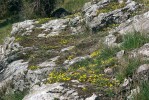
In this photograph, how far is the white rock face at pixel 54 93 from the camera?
8164 millimetres

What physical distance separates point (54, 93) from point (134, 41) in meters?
2.44

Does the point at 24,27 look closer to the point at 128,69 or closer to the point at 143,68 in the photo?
the point at 128,69

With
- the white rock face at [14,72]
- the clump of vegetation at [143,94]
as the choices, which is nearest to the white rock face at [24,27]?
the white rock face at [14,72]

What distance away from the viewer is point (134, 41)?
9617 millimetres

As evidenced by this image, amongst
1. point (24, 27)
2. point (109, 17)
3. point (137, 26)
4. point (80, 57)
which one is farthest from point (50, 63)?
point (24, 27)

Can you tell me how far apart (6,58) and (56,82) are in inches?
187

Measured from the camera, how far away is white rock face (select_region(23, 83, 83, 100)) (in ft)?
26.8

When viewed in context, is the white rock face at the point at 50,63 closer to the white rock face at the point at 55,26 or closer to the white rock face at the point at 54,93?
the white rock face at the point at 54,93

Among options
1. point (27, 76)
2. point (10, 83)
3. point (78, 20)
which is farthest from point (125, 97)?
point (78, 20)

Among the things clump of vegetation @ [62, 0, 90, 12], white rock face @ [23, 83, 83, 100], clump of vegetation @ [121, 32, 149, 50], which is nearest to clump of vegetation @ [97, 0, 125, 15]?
clump of vegetation @ [121, 32, 149, 50]

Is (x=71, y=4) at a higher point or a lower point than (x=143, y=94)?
lower

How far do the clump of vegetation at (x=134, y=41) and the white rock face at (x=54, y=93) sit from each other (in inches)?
79.7

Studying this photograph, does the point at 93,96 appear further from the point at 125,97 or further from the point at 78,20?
the point at 78,20

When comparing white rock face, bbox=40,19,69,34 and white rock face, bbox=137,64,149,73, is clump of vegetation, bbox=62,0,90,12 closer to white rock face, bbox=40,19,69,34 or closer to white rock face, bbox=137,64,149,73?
white rock face, bbox=40,19,69,34
